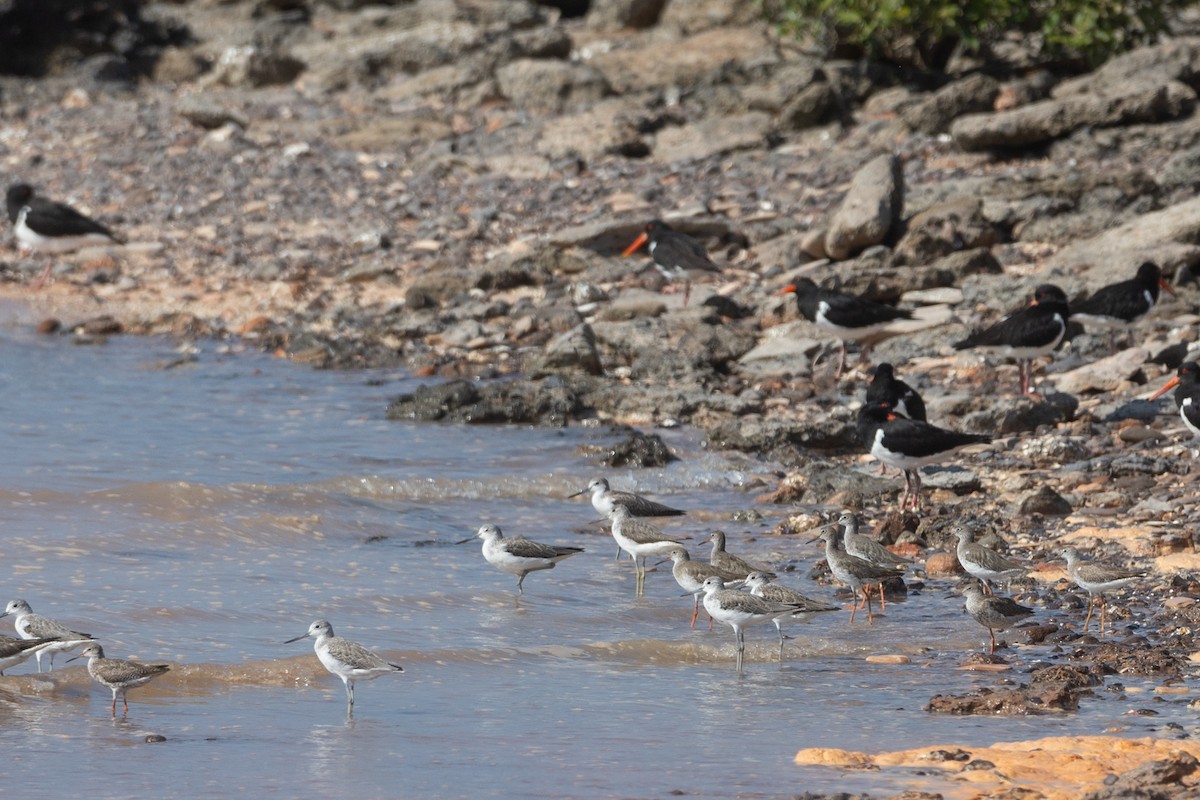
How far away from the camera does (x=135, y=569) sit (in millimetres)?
10594

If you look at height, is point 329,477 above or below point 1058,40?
below

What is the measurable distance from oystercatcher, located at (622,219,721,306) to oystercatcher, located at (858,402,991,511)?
5.85m

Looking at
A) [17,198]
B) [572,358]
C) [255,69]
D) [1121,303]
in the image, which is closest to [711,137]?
[572,358]

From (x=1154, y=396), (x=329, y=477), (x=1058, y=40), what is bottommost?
(x=329, y=477)

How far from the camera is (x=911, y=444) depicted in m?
11.7

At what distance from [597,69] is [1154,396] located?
1605 centimetres

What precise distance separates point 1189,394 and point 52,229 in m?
15.1

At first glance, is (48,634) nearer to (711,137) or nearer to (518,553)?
(518,553)

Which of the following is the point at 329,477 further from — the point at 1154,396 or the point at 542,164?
the point at 542,164

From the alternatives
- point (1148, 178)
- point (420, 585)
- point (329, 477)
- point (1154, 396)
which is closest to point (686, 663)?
point (420, 585)

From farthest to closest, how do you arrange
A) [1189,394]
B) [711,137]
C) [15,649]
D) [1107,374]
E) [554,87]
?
[554,87] < [711,137] < [1107,374] < [1189,394] < [15,649]

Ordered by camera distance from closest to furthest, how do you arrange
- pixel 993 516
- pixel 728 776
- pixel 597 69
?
pixel 728 776
pixel 993 516
pixel 597 69

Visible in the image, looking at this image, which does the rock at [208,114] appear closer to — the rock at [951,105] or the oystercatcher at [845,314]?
the rock at [951,105]

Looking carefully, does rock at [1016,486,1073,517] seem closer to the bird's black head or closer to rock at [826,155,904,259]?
rock at [826,155,904,259]
